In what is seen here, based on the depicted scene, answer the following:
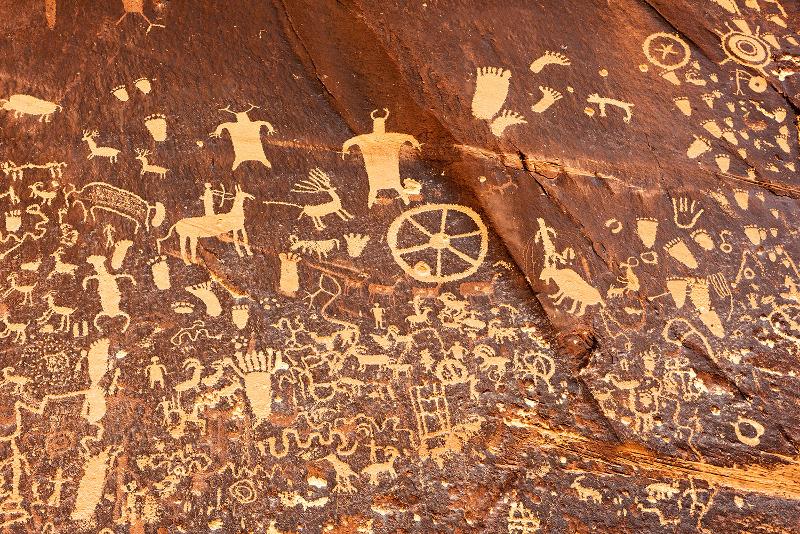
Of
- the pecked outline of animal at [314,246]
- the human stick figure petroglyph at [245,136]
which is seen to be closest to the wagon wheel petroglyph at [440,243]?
the pecked outline of animal at [314,246]

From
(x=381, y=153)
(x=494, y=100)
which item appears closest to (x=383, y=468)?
(x=381, y=153)

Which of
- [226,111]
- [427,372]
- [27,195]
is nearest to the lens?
[427,372]

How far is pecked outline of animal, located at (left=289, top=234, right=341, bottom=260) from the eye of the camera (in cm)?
208

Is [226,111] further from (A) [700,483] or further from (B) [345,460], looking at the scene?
(A) [700,483]

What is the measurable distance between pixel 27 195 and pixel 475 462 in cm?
133

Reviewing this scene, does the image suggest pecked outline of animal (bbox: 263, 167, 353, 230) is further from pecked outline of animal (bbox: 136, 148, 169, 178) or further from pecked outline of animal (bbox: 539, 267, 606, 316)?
pecked outline of animal (bbox: 539, 267, 606, 316)

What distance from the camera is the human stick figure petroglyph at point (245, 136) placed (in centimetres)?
218

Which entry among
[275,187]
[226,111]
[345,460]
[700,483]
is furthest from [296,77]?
[700,483]

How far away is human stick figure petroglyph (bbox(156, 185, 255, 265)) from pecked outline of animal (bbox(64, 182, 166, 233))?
59 mm

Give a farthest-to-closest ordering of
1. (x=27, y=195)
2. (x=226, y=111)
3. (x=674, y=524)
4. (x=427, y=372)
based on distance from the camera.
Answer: (x=226, y=111), (x=27, y=195), (x=427, y=372), (x=674, y=524)

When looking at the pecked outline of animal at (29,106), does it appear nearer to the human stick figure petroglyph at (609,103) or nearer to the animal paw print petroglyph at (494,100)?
the animal paw print petroglyph at (494,100)

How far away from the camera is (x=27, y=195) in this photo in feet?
6.82

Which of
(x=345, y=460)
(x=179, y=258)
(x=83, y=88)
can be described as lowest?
(x=345, y=460)

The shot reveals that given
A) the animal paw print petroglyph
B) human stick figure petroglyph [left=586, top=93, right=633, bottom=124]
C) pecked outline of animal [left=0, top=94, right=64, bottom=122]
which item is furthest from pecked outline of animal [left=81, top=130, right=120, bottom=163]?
human stick figure petroglyph [left=586, top=93, right=633, bottom=124]
